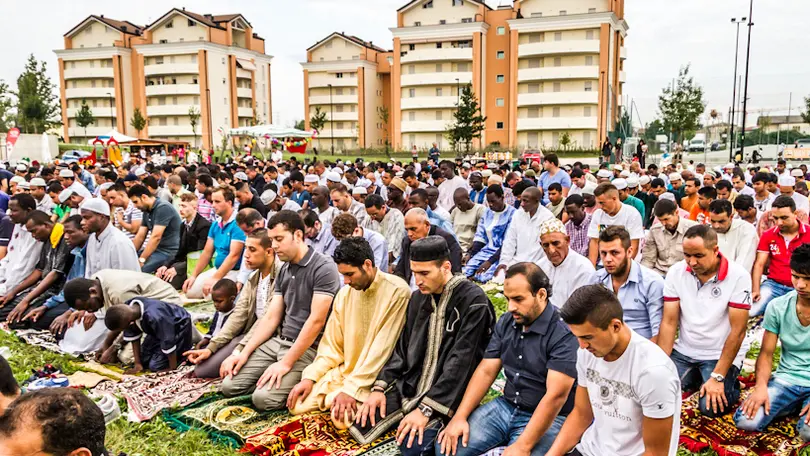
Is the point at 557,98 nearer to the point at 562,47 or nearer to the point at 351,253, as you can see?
the point at 562,47

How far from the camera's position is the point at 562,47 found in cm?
5138

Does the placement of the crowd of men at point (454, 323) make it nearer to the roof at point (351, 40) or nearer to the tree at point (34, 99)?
the tree at point (34, 99)

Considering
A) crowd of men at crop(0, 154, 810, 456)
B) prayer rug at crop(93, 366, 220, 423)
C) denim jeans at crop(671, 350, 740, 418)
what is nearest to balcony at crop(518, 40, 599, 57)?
crowd of men at crop(0, 154, 810, 456)

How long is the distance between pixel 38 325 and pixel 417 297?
5.09 m

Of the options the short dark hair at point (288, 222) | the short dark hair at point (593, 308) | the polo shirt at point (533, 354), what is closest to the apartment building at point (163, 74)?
the short dark hair at point (288, 222)

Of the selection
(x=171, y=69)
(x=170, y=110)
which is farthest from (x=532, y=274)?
(x=170, y=110)

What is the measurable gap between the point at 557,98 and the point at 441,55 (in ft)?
36.2

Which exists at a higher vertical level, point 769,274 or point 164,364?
point 769,274

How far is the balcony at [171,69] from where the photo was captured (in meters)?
62.3

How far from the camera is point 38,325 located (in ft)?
23.8

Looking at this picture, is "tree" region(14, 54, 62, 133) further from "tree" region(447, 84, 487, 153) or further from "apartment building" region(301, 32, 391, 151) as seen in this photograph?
"tree" region(447, 84, 487, 153)

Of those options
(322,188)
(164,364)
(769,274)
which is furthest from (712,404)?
(322,188)

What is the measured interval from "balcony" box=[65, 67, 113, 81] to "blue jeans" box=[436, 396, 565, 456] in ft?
230

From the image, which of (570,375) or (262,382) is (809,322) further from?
(262,382)
